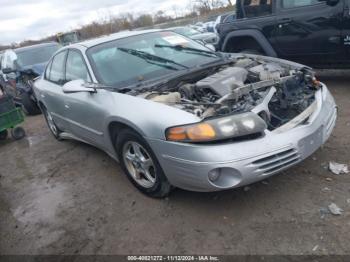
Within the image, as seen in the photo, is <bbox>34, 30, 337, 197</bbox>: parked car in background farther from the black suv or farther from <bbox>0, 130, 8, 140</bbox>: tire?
<bbox>0, 130, 8, 140</bbox>: tire

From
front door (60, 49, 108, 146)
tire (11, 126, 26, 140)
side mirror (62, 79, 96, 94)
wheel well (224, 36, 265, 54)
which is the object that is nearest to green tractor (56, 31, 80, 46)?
tire (11, 126, 26, 140)

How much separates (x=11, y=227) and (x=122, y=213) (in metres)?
1.18

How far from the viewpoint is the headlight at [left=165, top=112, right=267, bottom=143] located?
292 cm

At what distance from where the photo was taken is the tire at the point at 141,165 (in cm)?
341

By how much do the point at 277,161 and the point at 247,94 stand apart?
2.51ft

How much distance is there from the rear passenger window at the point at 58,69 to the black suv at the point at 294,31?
324 cm

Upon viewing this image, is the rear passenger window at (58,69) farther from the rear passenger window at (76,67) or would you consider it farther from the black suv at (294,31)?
the black suv at (294,31)

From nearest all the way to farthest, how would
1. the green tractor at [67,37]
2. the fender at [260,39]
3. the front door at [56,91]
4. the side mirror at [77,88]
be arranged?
1. the side mirror at [77,88]
2. the front door at [56,91]
3. the fender at [260,39]
4. the green tractor at [67,37]

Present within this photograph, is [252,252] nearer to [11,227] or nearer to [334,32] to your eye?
[11,227]

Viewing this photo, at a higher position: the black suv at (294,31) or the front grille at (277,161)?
the black suv at (294,31)

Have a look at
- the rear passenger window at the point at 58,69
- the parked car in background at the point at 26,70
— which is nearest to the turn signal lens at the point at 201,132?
the rear passenger window at the point at 58,69

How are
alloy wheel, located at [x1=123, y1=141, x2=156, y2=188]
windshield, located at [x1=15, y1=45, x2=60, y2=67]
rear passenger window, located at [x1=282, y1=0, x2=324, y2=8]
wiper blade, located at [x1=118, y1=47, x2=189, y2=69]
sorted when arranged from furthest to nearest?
windshield, located at [x1=15, y1=45, x2=60, y2=67], rear passenger window, located at [x1=282, y1=0, x2=324, y2=8], wiper blade, located at [x1=118, y1=47, x2=189, y2=69], alloy wheel, located at [x1=123, y1=141, x2=156, y2=188]

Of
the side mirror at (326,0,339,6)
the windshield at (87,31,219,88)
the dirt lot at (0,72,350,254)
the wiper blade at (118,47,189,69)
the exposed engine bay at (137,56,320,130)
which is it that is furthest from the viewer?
the side mirror at (326,0,339,6)

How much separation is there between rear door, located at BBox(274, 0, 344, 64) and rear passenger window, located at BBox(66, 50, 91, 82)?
350 centimetres
